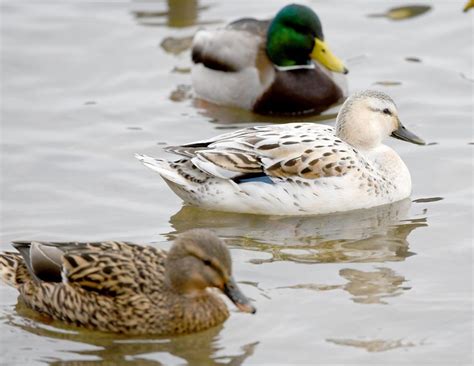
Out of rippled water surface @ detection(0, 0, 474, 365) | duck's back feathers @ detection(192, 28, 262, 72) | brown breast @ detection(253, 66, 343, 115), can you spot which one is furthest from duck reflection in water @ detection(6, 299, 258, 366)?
duck's back feathers @ detection(192, 28, 262, 72)

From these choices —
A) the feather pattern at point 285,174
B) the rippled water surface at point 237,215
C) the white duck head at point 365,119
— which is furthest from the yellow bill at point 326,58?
the feather pattern at point 285,174

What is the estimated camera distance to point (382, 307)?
865cm

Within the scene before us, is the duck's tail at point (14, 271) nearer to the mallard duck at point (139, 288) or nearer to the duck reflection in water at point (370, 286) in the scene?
the mallard duck at point (139, 288)

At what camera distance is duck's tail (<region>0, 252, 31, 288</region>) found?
8.70 m

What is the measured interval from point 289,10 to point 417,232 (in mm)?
4037

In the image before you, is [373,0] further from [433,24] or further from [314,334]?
[314,334]

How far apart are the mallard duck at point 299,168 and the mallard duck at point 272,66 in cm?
268

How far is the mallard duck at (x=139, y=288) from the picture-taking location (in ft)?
26.7

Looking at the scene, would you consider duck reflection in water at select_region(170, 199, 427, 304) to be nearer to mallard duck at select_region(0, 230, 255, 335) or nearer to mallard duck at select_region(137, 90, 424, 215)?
mallard duck at select_region(137, 90, 424, 215)

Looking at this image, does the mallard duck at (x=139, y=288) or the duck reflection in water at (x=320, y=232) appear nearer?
the mallard duck at (x=139, y=288)

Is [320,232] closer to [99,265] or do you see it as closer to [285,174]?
[285,174]

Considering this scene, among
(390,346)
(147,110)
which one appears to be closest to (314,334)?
(390,346)

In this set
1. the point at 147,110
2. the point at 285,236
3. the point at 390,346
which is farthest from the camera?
the point at 147,110

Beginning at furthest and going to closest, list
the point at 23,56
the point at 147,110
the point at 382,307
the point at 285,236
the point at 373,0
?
1. the point at 373,0
2. the point at 23,56
3. the point at 147,110
4. the point at 285,236
5. the point at 382,307
